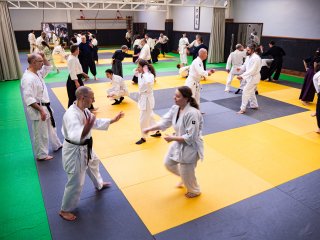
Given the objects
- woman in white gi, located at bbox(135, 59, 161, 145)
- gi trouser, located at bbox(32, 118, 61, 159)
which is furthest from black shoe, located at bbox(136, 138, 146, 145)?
gi trouser, located at bbox(32, 118, 61, 159)

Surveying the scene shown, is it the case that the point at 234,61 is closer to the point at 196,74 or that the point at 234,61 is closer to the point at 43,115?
the point at 196,74

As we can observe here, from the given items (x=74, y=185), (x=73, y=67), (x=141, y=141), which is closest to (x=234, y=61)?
(x=141, y=141)

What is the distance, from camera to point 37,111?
4.32 m

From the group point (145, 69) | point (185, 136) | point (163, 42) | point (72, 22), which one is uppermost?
point (72, 22)

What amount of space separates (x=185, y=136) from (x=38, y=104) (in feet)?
8.49

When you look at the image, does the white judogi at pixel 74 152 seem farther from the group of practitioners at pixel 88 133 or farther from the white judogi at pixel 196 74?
the white judogi at pixel 196 74

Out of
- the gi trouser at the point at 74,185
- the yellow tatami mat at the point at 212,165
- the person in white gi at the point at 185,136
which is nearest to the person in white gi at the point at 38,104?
the yellow tatami mat at the point at 212,165

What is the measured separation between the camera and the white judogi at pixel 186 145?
10.3 ft

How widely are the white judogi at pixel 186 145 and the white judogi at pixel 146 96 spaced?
168 cm

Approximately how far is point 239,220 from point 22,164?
3.66 metres

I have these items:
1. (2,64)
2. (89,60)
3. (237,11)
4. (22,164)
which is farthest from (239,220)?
(237,11)

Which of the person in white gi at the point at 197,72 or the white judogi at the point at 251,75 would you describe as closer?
the person in white gi at the point at 197,72

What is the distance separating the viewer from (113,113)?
7.15 meters

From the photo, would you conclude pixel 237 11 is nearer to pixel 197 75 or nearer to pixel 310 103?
pixel 310 103
